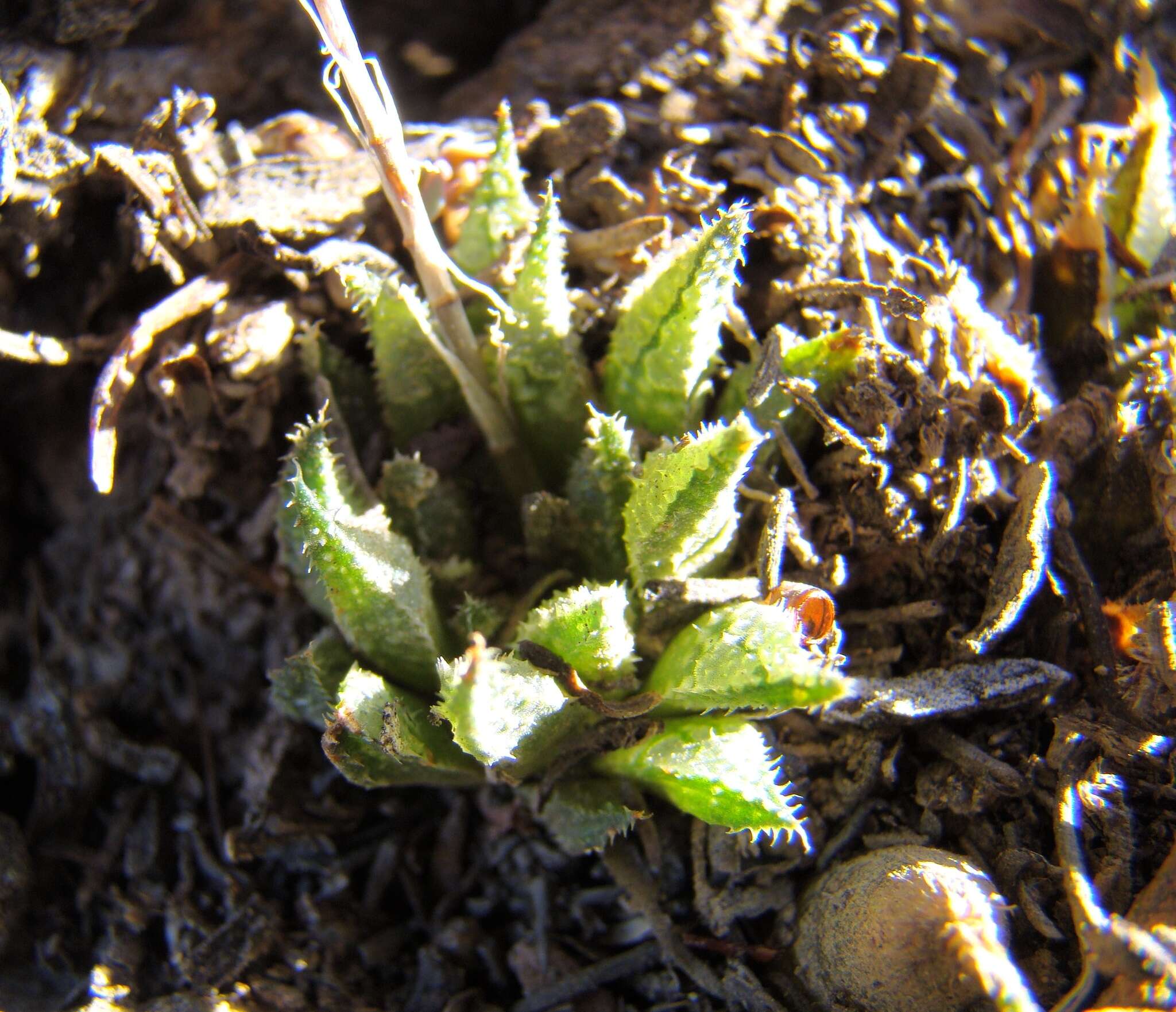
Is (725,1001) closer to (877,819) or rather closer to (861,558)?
(877,819)

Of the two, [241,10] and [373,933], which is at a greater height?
[241,10]

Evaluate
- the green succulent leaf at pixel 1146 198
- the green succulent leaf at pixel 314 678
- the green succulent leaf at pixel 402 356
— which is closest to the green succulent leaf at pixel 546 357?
the green succulent leaf at pixel 402 356

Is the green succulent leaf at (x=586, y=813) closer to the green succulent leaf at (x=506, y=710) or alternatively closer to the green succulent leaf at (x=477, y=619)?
the green succulent leaf at (x=506, y=710)

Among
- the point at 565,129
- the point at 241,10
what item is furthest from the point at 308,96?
the point at 565,129

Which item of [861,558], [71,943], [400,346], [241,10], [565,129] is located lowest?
[71,943]

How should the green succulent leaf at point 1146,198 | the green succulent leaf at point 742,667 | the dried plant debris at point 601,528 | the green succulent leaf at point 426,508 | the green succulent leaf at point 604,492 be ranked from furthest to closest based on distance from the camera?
the green succulent leaf at point 1146,198 → the green succulent leaf at point 426,508 → the green succulent leaf at point 604,492 → the dried plant debris at point 601,528 → the green succulent leaf at point 742,667

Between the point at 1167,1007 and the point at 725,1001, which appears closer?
the point at 1167,1007
